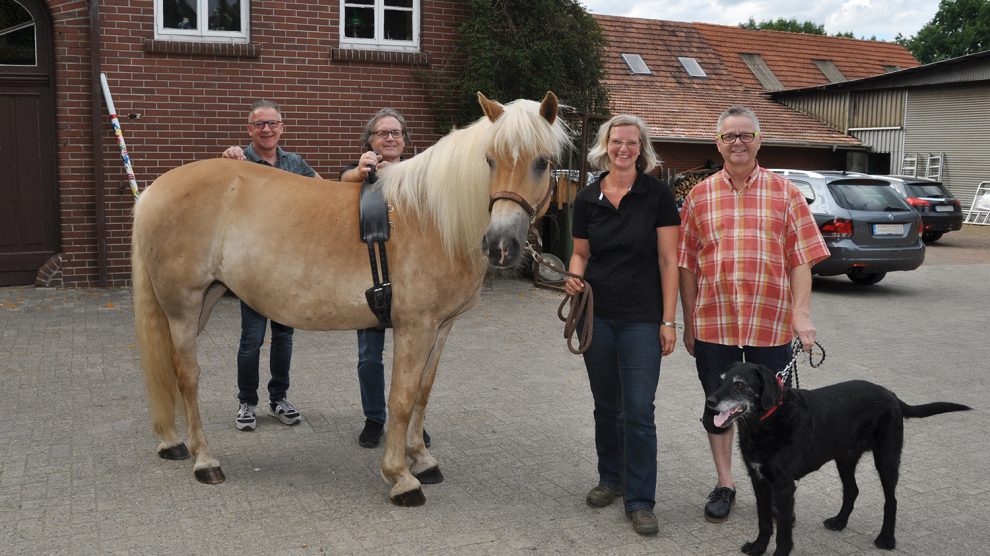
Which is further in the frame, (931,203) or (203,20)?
(931,203)

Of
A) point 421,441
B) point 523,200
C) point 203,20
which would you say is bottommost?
point 421,441

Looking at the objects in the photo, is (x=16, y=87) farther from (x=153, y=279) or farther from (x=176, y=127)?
(x=153, y=279)

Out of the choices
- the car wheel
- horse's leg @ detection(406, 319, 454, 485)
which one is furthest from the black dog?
the car wheel

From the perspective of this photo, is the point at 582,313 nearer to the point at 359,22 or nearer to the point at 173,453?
the point at 173,453

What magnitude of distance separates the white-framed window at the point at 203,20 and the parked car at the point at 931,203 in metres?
14.2

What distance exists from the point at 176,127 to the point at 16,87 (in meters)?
1.87

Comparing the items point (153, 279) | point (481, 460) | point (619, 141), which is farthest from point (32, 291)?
point (619, 141)

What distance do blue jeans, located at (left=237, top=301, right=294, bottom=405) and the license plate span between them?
8857mm

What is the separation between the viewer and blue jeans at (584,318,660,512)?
3633 mm

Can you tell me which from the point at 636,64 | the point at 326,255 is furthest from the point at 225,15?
the point at 636,64

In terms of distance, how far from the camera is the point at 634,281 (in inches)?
144

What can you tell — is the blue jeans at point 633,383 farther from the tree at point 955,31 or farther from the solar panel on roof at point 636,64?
the tree at point 955,31

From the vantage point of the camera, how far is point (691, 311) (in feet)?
12.7

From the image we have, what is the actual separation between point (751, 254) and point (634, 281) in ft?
1.72
